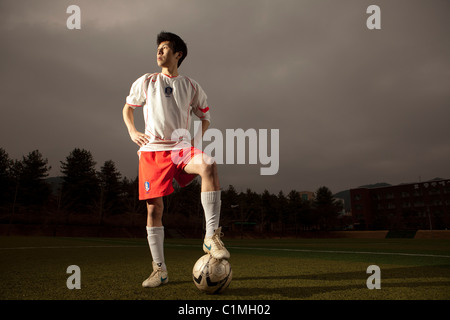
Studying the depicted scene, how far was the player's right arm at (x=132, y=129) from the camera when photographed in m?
3.85

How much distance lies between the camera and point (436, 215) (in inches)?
3349

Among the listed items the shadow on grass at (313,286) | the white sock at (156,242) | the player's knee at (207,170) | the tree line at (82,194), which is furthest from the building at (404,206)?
the player's knee at (207,170)

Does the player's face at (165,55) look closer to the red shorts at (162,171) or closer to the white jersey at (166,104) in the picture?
the white jersey at (166,104)

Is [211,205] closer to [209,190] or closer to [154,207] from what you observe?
[209,190]

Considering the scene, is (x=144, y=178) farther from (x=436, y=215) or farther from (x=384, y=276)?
(x=436, y=215)

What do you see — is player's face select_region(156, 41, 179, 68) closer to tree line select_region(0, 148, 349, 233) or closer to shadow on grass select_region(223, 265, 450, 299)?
shadow on grass select_region(223, 265, 450, 299)

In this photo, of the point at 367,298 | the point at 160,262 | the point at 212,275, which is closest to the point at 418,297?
the point at 367,298

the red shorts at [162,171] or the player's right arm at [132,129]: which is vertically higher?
the player's right arm at [132,129]

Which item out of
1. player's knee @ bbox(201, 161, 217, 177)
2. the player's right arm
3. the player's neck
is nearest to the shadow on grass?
player's knee @ bbox(201, 161, 217, 177)

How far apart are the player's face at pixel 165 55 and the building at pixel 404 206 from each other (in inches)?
3417

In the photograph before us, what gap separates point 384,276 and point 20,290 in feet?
14.4

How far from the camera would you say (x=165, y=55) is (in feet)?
13.3

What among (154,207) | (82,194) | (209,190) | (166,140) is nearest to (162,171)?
(166,140)

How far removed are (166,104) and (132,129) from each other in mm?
598
